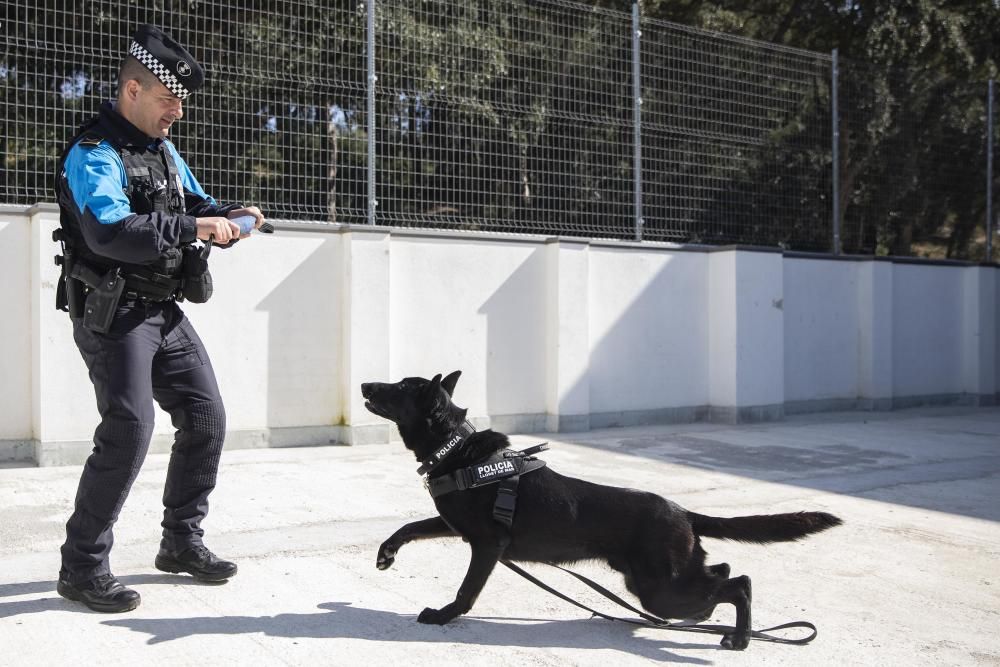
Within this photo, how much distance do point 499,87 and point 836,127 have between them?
4.61 metres

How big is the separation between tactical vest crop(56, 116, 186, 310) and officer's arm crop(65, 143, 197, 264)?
51 mm

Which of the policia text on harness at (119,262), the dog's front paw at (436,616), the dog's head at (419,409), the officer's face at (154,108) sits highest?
the officer's face at (154,108)

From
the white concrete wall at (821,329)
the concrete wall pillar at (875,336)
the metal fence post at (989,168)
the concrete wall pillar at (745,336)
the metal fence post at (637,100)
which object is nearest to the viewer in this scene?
the metal fence post at (637,100)

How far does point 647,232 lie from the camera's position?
967cm

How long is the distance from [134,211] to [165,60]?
1.90ft

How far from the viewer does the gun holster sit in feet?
10.8

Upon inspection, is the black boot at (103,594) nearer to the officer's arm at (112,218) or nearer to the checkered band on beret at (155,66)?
the officer's arm at (112,218)

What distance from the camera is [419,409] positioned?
11.3 feet

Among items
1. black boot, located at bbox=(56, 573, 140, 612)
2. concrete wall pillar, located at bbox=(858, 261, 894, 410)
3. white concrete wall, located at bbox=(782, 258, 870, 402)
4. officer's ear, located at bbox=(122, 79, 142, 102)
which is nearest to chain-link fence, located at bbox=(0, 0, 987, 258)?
white concrete wall, located at bbox=(782, 258, 870, 402)

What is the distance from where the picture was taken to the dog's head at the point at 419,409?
3424mm

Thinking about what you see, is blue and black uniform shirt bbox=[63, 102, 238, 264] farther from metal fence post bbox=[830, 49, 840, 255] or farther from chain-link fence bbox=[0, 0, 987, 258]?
metal fence post bbox=[830, 49, 840, 255]

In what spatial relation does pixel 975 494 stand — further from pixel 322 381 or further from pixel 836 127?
pixel 836 127

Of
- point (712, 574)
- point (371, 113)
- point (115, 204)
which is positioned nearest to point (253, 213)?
point (115, 204)

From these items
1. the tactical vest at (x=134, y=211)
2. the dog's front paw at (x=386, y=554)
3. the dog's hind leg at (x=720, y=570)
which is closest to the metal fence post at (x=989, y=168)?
the dog's hind leg at (x=720, y=570)
